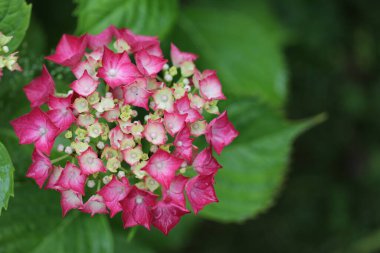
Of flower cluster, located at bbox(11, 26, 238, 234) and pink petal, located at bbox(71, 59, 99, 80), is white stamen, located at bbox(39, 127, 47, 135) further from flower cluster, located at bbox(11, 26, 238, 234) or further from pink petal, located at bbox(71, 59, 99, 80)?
pink petal, located at bbox(71, 59, 99, 80)

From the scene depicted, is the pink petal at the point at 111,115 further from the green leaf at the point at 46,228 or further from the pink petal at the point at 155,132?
the green leaf at the point at 46,228

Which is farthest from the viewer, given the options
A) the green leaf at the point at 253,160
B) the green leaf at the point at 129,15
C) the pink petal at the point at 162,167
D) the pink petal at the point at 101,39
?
the green leaf at the point at 253,160

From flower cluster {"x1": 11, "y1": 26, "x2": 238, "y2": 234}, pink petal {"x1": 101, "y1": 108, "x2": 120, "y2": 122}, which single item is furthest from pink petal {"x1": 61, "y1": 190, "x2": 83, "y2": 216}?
pink petal {"x1": 101, "y1": 108, "x2": 120, "y2": 122}

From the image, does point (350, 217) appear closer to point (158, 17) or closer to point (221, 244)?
point (221, 244)

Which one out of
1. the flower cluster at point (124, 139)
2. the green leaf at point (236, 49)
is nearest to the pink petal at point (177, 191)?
the flower cluster at point (124, 139)

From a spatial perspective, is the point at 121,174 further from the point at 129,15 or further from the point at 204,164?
the point at 129,15

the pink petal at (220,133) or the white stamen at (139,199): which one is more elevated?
the pink petal at (220,133)

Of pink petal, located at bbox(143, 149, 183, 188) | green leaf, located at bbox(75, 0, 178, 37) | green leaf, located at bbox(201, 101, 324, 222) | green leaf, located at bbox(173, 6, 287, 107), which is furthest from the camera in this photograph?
green leaf, located at bbox(173, 6, 287, 107)
